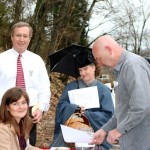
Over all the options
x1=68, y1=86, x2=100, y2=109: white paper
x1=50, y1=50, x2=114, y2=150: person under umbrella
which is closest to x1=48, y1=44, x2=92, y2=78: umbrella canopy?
x1=50, y1=50, x2=114, y2=150: person under umbrella

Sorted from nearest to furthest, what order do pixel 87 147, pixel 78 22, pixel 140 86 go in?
pixel 140 86 < pixel 87 147 < pixel 78 22

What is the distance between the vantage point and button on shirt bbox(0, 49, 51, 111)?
4055 mm

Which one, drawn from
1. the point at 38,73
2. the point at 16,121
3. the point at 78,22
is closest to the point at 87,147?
the point at 16,121

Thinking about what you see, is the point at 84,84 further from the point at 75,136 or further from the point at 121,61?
the point at 121,61

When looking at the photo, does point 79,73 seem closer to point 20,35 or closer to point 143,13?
point 20,35

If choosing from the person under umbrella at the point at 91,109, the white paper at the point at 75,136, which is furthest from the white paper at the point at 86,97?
the white paper at the point at 75,136

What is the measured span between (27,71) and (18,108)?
848mm

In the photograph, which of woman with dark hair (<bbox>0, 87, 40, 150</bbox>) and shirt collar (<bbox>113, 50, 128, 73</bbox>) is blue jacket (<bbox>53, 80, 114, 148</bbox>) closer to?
woman with dark hair (<bbox>0, 87, 40, 150</bbox>)

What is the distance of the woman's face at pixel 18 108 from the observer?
11.0 feet

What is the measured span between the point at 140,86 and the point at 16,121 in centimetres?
120

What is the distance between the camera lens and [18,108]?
11.0 feet

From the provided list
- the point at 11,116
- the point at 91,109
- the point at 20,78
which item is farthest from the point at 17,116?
the point at 91,109

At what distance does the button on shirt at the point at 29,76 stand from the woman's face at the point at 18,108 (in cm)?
69

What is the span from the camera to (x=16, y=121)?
334cm
